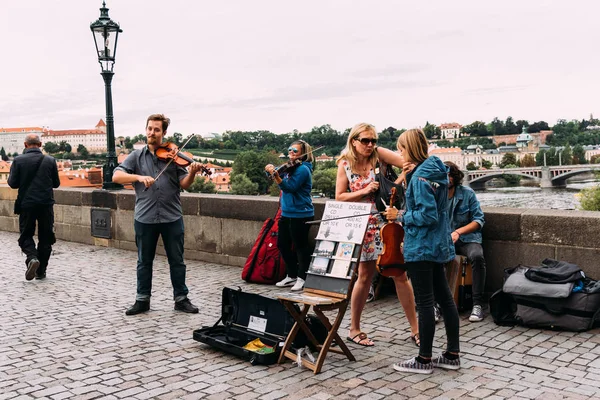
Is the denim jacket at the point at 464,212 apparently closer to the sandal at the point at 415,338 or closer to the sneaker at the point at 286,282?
the sandal at the point at 415,338

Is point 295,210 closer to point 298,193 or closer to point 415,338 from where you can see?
point 298,193

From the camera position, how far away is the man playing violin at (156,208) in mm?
6078

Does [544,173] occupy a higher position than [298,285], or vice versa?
[298,285]

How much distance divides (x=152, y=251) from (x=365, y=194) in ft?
7.49

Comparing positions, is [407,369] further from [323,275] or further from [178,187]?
[178,187]

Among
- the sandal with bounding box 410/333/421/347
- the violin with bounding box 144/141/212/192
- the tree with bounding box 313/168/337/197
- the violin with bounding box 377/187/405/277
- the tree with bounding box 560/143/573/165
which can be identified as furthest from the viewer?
the tree with bounding box 560/143/573/165

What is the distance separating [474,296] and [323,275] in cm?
170

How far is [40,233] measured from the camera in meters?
8.38

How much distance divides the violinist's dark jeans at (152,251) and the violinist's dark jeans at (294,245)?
128 cm

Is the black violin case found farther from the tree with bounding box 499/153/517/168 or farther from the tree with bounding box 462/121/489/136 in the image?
the tree with bounding box 462/121/489/136

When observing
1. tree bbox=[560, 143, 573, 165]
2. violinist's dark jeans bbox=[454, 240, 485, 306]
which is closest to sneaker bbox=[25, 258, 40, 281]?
violinist's dark jeans bbox=[454, 240, 485, 306]

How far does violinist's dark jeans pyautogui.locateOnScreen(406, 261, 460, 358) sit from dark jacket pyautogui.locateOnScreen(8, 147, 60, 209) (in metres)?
5.56

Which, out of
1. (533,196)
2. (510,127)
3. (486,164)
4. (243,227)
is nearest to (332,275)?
(243,227)

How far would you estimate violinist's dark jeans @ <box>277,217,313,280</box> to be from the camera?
7.04 meters
